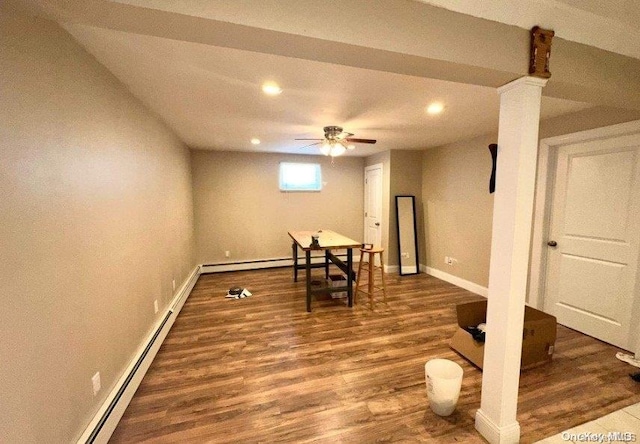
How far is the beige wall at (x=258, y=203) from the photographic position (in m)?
4.98

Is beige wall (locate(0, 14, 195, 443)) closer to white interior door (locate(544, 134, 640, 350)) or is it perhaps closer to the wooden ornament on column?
the wooden ornament on column

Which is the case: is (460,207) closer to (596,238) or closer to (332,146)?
(596,238)

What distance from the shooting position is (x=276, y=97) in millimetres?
2297

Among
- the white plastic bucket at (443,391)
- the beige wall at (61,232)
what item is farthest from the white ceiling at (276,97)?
the white plastic bucket at (443,391)

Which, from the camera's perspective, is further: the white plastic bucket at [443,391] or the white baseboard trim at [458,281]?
the white baseboard trim at [458,281]

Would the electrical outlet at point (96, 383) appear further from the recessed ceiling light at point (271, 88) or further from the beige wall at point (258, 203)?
the beige wall at point (258, 203)

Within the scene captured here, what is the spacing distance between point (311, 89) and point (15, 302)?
2.10 meters

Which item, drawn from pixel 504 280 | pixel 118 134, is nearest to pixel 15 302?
pixel 118 134

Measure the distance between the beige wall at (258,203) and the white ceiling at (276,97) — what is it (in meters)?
1.30

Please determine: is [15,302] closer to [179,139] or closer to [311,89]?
[311,89]

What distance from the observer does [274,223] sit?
5.36 meters

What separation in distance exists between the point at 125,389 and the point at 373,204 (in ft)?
15.0

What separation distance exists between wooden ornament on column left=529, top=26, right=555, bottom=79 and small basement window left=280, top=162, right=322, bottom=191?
428 cm

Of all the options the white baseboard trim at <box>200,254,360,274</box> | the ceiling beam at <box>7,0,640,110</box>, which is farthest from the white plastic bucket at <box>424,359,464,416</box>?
the white baseboard trim at <box>200,254,360,274</box>
